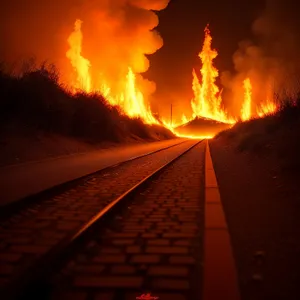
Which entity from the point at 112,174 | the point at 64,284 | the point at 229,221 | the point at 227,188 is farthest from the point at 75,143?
the point at 64,284

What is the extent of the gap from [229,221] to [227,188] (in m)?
3.35

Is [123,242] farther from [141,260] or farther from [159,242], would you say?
[141,260]

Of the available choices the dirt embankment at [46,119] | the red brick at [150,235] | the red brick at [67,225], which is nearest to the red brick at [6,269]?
the red brick at [67,225]

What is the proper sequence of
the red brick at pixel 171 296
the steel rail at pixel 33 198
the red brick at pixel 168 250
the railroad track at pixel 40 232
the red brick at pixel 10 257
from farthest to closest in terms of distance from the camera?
1. the steel rail at pixel 33 198
2. the red brick at pixel 168 250
3. the red brick at pixel 10 257
4. the railroad track at pixel 40 232
5. the red brick at pixel 171 296

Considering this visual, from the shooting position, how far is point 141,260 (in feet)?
12.5

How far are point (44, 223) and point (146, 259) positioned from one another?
2.27 metres

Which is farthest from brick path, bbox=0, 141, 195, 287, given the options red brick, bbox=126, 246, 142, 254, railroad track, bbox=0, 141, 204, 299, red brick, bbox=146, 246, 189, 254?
red brick, bbox=146, 246, 189, 254

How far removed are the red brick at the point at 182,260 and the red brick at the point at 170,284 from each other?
1.52 feet

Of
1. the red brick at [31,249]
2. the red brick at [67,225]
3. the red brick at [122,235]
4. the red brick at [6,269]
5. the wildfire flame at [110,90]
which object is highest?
the wildfire flame at [110,90]

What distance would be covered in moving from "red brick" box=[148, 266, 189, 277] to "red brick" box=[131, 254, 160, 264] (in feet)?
0.57

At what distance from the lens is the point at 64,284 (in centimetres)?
315

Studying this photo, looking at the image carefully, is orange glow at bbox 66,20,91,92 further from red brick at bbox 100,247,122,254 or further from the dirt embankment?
red brick at bbox 100,247,122,254

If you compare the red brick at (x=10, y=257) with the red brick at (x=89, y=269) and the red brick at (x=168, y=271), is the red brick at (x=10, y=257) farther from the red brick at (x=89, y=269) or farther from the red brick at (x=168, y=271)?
the red brick at (x=168, y=271)

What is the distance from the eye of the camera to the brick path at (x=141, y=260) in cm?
305
